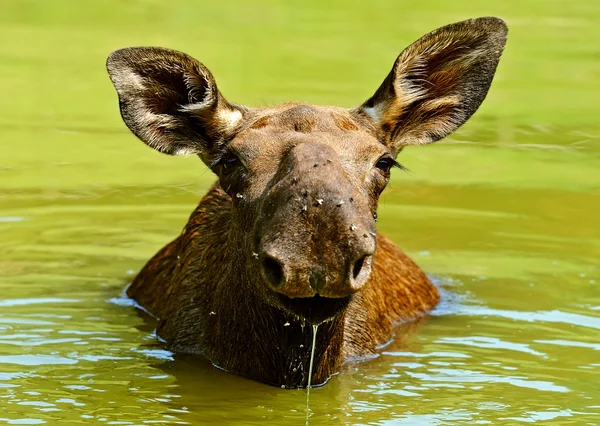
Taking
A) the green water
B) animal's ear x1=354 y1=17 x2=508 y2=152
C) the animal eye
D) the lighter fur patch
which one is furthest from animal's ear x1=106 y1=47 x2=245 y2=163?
the green water

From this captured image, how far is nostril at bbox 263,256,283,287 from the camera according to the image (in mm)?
9070

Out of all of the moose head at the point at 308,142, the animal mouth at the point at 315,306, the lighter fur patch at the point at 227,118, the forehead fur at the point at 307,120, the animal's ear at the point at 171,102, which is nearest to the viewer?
the moose head at the point at 308,142

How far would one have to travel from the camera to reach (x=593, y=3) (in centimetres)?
3028

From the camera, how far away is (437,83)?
11.4m

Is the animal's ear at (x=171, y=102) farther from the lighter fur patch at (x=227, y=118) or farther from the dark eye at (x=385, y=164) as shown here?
the dark eye at (x=385, y=164)

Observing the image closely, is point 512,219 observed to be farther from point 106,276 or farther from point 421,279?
point 106,276

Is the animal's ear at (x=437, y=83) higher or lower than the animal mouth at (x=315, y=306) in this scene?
higher

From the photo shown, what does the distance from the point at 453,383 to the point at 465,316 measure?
2168 mm

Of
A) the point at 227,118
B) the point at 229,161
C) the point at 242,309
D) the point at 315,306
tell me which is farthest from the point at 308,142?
the point at 242,309

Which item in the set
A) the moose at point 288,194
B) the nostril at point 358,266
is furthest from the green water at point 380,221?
the nostril at point 358,266

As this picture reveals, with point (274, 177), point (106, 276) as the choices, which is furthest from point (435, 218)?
point (274, 177)

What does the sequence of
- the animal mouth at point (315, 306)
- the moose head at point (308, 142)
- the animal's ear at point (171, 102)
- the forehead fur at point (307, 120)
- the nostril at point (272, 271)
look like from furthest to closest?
1. the animal's ear at point (171, 102)
2. the forehead fur at point (307, 120)
3. the animal mouth at point (315, 306)
4. the nostril at point (272, 271)
5. the moose head at point (308, 142)

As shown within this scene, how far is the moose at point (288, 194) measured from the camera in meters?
8.94

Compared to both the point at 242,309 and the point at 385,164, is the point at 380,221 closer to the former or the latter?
the point at 242,309
